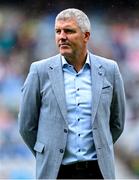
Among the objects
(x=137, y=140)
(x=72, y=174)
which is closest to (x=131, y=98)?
(x=137, y=140)

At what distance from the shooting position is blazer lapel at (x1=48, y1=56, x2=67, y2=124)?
3.89 meters

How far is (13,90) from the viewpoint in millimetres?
6449

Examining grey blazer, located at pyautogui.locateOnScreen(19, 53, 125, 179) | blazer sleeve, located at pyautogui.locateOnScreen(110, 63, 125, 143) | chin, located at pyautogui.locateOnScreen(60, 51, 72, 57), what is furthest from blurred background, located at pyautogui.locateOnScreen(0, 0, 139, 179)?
chin, located at pyautogui.locateOnScreen(60, 51, 72, 57)

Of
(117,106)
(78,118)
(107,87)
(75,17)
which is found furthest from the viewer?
(117,106)

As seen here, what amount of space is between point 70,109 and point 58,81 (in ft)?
0.64

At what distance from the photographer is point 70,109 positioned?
3.91 metres

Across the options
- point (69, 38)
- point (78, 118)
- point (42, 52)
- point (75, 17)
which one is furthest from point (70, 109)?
point (42, 52)

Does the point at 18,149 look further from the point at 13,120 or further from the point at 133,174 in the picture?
the point at 133,174

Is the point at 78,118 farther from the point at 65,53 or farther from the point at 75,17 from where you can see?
the point at 75,17

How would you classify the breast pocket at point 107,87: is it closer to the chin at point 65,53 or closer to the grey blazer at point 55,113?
the grey blazer at point 55,113

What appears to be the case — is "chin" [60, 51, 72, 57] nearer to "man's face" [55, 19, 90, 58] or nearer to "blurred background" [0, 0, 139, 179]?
"man's face" [55, 19, 90, 58]

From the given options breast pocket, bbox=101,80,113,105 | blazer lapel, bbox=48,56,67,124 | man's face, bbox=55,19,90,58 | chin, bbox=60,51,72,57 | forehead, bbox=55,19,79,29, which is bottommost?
breast pocket, bbox=101,80,113,105

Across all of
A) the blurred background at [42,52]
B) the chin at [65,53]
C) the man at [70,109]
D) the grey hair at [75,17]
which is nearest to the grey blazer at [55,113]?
the man at [70,109]

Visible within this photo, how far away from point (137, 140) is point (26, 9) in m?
1.71
